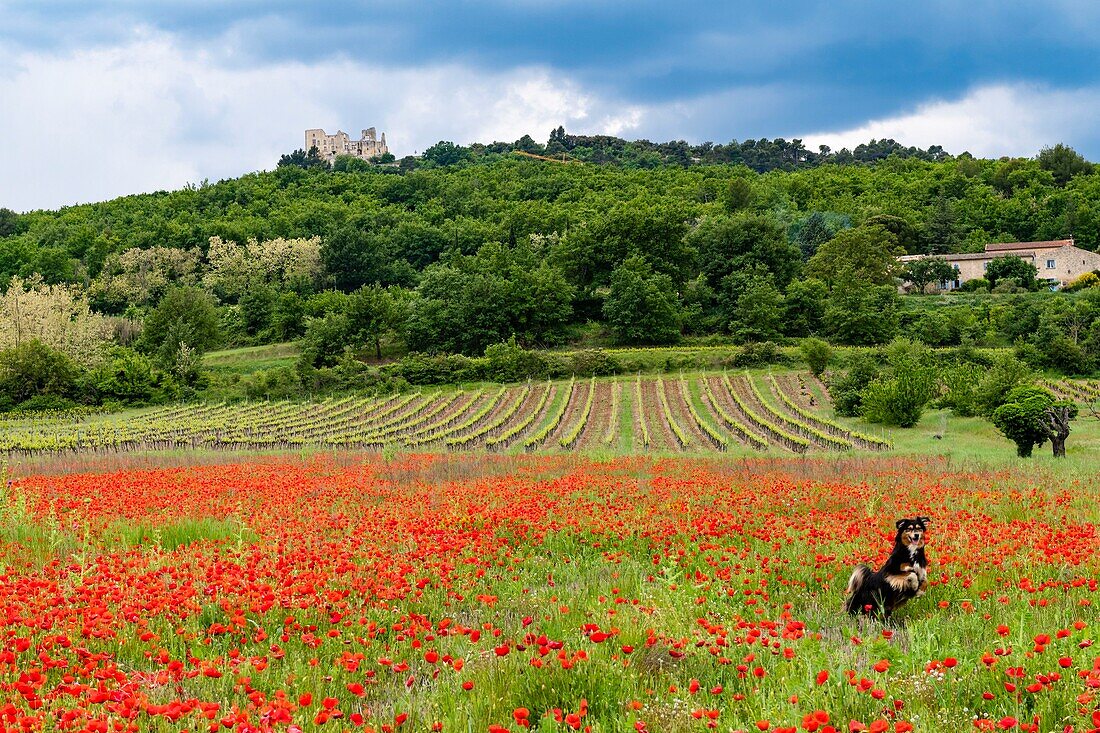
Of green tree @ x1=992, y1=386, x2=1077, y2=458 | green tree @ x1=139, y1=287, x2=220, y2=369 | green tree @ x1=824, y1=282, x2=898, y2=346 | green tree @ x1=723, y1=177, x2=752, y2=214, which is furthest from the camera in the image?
green tree @ x1=723, y1=177, x2=752, y2=214

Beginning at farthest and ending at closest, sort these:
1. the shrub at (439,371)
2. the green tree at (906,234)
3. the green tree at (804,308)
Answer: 1. the green tree at (906,234)
2. the green tree at (804,308)
3. the shrub at (439,371)

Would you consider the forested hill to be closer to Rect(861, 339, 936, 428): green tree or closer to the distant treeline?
the distant treeline

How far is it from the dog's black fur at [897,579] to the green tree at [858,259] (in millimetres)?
68269

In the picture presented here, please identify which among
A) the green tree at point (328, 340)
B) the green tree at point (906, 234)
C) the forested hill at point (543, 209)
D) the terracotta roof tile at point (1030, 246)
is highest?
the forested hill at point (543, 209)

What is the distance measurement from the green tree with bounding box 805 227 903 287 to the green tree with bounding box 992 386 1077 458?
1899 inches

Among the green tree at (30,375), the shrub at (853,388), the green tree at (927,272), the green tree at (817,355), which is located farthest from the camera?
the green tree at (927,272)

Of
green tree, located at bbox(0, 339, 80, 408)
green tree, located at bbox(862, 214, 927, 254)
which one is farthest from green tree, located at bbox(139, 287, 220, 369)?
green tree, located at bbox(862, 214, 927, 254)

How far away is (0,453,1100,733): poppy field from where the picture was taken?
12.7 ft

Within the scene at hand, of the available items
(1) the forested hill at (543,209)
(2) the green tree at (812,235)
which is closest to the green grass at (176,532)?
(1) the forested hill at (543,209)

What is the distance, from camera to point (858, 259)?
7338cm

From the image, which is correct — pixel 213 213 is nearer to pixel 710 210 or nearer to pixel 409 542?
pixel 710 210

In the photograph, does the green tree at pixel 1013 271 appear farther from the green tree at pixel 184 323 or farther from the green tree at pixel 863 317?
the green tree at pixel 184 323

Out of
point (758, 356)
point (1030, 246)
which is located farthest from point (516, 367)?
point (1030, 246)

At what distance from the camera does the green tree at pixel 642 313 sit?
65438 mm
